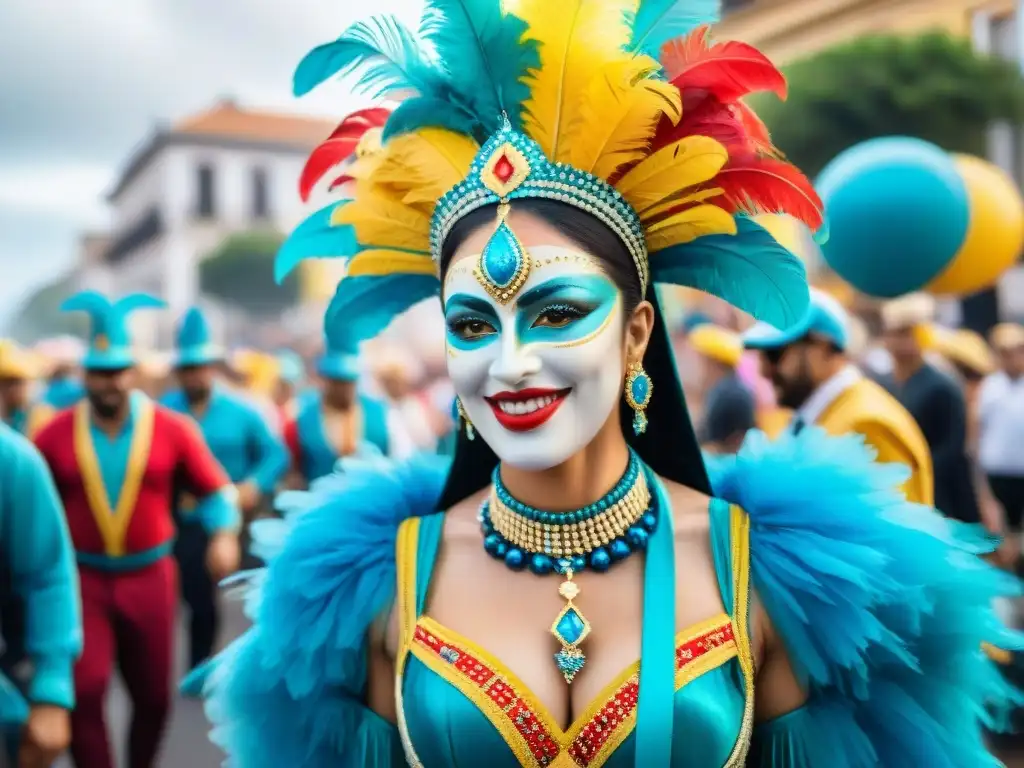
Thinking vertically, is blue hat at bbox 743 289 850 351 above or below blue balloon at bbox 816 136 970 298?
below

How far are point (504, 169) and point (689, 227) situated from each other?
377 millimetres

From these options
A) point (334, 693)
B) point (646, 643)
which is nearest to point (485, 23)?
point (646, 643)

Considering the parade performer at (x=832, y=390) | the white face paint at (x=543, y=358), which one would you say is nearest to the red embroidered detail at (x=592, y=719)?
the white face paint at (x=543, y=358)

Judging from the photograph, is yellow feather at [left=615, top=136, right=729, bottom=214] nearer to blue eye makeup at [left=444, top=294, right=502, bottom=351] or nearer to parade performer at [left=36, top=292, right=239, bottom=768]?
blue eye makeup at [left=444, top=294, right=502, bottom=351]

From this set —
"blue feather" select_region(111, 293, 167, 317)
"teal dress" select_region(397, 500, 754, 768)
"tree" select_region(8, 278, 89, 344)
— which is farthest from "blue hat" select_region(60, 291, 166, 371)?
"tree" select_region(8, 278, 89, 344)

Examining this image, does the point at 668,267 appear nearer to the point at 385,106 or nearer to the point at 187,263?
the point at 385,106

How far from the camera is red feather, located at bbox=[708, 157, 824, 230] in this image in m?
2.09

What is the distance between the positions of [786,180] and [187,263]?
64.3 m

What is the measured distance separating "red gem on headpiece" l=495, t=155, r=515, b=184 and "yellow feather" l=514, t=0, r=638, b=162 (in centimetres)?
8

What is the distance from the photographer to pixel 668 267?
2.27 meters

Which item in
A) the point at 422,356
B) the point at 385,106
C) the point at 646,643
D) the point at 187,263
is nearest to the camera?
the point at 646,643

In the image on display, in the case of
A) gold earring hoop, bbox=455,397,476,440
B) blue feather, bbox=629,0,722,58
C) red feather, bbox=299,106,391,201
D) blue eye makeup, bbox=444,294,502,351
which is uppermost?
blue feather, bbox=629,0,722,58

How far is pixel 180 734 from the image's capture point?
5777 millimetres

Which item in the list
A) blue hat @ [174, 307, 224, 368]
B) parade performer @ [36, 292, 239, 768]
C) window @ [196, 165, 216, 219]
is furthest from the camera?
window @ [196, 165, 216, 219]
